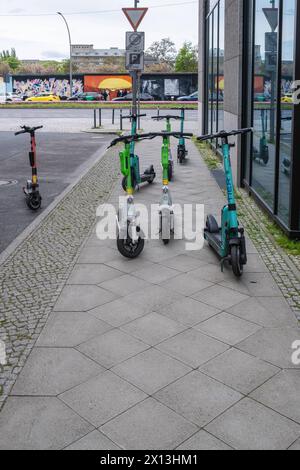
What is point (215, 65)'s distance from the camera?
52.7 ft

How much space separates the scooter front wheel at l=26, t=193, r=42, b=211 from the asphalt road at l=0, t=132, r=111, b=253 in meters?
0.12

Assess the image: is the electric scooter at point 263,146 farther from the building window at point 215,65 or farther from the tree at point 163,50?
the tree at point 163,50

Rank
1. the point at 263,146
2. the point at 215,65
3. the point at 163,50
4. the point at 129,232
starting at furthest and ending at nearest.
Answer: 1. the point at 163,50
2. the point at 215,65
3. the point at 263,146
4. the point at 129,232

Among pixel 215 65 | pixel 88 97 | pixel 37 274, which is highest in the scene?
pixel 88 97

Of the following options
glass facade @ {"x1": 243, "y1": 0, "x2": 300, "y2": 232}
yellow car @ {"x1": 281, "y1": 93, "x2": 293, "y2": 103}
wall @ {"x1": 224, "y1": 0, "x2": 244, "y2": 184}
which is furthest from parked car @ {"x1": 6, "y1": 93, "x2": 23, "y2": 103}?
yellow car @ {"x1": 281, "y1": 93, "x2": 293, "y2": 103}

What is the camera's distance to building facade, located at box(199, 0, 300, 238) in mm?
6969

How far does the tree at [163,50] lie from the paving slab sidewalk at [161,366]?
101269mm

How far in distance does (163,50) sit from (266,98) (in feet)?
325

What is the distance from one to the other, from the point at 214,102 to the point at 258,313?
12361 millimetres

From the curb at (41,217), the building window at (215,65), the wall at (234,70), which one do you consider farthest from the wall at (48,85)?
the wall at (234,70)

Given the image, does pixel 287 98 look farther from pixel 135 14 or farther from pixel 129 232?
pixel 135 14

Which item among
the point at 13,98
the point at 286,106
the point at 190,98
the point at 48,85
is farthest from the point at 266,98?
the point at 48,85

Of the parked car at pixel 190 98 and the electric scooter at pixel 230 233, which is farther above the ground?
the parked car at pixel 190 98

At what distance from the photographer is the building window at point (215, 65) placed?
47.1 feet
